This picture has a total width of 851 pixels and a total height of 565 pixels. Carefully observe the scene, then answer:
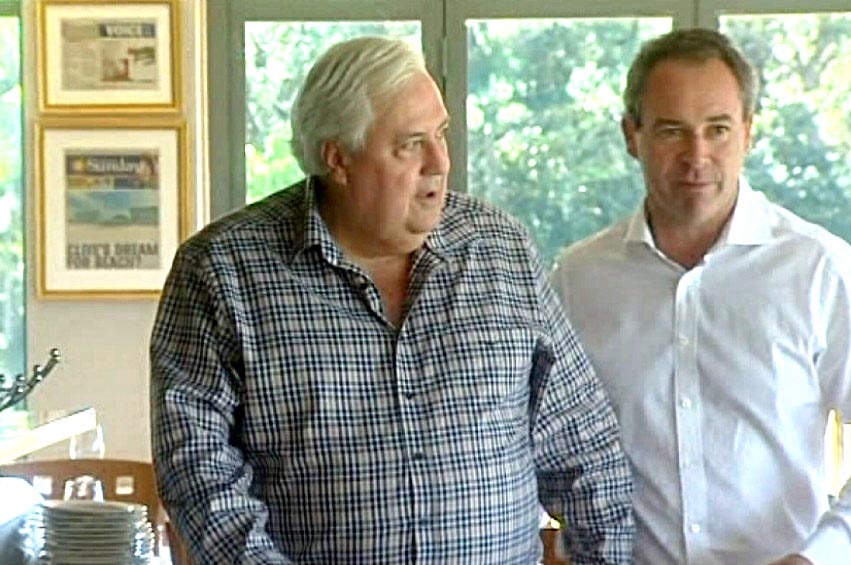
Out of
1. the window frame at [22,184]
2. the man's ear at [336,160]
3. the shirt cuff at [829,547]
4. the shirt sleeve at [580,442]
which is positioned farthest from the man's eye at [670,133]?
the window frame at [22,184]

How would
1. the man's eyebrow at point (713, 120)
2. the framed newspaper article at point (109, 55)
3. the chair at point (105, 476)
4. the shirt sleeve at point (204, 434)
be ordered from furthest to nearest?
the framed newspaper article at point (109, 55) → the chair at point (105, 476) → the man's eyebrow at point (713, 120) → the shirt sleeve at point (204, 434)

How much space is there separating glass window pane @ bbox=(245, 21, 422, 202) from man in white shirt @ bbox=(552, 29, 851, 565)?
3923 millimetres

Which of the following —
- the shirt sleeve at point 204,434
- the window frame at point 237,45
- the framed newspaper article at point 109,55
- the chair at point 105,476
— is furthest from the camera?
the window frame at point 237,45

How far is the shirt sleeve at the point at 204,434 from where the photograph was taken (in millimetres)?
1999

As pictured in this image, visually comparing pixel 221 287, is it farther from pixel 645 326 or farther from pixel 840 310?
pixel 840 310

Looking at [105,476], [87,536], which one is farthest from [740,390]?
[105,476]

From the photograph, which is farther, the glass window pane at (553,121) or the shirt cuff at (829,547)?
the glass window pane at (553,121)

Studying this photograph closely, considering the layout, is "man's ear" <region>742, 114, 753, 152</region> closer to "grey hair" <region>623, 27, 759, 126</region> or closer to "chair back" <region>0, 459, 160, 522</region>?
"grey hair" <region>623, 27, 759, 126</region>

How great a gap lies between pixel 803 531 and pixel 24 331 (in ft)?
14.4

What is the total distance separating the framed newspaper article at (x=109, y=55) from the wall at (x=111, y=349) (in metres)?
0.07

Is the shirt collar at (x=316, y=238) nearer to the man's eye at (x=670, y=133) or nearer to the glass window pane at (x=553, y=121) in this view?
the man's eye at (x=670, y=133)

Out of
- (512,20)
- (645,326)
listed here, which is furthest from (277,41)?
(645,326)

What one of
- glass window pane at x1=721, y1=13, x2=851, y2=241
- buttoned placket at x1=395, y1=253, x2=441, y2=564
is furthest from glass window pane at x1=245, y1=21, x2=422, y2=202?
buttoned placket at x1=395, y1=253, x2=441, y2=564

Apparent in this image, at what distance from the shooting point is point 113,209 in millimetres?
5980
